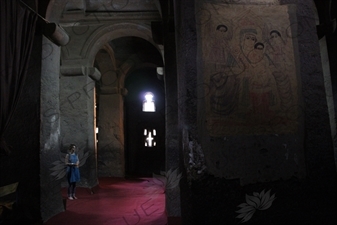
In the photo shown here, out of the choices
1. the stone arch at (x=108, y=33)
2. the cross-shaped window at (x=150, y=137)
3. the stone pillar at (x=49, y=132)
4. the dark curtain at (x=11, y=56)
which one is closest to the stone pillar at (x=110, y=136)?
the stone arch at (x=108, y=33)

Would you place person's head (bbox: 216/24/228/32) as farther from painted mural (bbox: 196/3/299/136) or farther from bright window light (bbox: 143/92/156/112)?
bright window light (bbox: 143/92/156/112)

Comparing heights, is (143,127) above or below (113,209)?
above

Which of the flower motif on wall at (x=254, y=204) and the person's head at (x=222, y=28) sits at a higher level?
the person's head at (x=222, y=28)

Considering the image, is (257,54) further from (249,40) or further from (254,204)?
(254,204)

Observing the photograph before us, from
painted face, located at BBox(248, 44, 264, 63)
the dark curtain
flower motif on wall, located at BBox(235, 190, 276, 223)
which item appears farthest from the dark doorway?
painted face, located at BBox(248, 44, 264, 63)

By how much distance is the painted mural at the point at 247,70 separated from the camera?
2432mm

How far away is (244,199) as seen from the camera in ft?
7.71

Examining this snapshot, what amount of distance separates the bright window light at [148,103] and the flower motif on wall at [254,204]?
13.2 metres

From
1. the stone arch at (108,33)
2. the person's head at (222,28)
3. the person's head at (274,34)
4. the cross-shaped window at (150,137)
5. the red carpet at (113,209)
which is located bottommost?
the red carpet at (113,209)

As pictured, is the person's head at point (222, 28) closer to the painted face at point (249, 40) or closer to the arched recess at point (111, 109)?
the painted face at point (249, 40)

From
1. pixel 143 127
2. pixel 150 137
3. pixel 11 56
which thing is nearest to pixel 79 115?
pixel 11 56

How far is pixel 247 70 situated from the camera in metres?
2.49

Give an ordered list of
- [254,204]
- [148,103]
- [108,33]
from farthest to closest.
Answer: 1. [148,103]
2. [108,33]
3. [254,204]

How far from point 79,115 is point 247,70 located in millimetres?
6255
